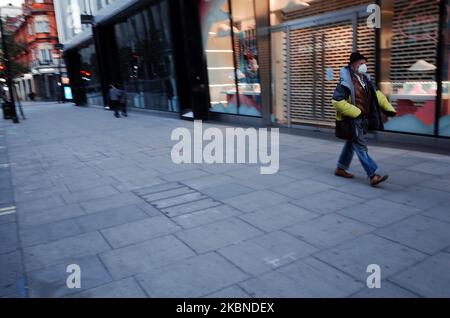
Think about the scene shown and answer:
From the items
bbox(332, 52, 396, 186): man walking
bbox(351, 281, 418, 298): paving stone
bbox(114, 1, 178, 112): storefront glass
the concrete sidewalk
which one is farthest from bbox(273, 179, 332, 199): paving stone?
bbox(114, 1, 178, 112): storefront glass

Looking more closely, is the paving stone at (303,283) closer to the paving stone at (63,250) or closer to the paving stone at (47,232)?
the paving stone at (63,250)

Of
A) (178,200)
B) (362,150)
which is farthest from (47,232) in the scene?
(362,150)

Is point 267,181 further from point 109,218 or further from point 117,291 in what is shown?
point 117,291

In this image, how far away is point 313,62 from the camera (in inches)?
390

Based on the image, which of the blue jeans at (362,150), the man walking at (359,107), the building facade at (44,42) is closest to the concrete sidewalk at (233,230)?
the blue jeans at (362,150)

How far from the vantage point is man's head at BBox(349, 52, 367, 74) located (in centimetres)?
530

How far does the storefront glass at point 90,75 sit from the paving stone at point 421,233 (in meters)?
25.2

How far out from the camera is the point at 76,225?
15.3 ft

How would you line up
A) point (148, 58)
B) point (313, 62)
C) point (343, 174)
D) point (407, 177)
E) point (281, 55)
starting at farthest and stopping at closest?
point (148, 58)
point (281, 55)
point (313, 62)
point (343, 174)
point (407, 177)

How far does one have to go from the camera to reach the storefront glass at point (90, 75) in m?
27.1

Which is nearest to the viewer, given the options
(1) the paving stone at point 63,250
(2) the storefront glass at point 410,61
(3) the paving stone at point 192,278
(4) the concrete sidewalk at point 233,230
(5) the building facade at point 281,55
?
(3) the paving stone at point 192,278

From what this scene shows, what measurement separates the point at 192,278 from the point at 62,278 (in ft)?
3.90

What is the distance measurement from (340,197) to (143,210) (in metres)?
2.64

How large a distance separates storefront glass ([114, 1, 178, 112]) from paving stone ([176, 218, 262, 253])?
39.6 ft
